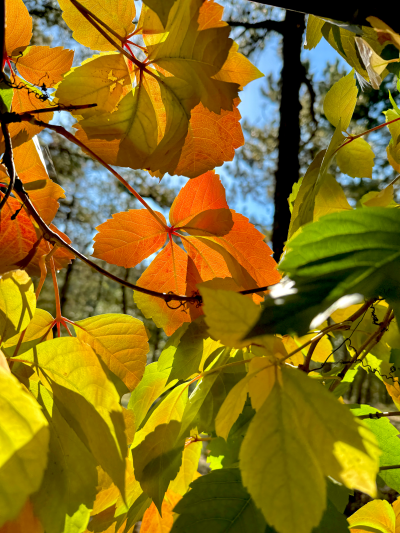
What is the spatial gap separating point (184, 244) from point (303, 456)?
235 mm

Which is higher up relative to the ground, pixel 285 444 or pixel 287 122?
pixel 287 122

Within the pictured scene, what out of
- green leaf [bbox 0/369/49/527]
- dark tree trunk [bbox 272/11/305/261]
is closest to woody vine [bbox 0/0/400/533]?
green leaf [bbox 0/369/49/527]

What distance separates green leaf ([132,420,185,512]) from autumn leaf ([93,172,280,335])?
0.09m

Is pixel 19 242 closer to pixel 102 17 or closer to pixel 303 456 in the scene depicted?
pixel 102 17

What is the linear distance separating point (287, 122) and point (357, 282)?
2170 mm

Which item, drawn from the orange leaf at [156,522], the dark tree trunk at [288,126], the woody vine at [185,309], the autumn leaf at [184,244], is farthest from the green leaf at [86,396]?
the dark tree trunk at [288,126]

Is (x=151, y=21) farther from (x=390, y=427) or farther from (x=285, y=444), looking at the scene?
(x=390, y=427)

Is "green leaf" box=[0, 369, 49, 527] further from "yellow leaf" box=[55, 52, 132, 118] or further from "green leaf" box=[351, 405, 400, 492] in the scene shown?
"green leaf" box=[351, 405, 400, 492]

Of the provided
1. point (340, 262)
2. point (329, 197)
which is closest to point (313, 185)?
point (329, 197)

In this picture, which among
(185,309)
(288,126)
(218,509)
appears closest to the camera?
(218,509)

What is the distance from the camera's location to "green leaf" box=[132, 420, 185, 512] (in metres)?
0.27

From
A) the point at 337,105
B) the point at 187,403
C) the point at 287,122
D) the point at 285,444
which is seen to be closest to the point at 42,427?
the point at 285,444

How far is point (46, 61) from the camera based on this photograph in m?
0.35

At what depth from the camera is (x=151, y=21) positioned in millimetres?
274
